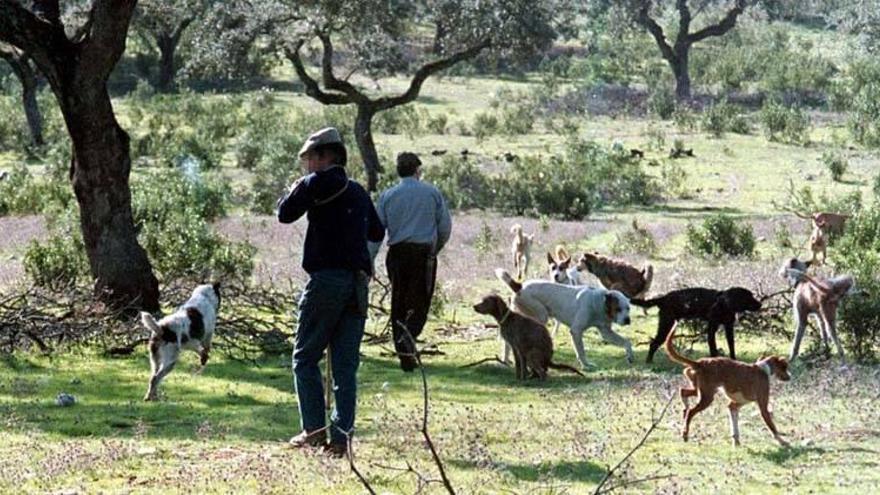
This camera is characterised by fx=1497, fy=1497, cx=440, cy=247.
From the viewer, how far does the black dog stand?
13.5 metres

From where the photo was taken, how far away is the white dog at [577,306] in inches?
533

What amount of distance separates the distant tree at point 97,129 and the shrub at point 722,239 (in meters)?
9.35

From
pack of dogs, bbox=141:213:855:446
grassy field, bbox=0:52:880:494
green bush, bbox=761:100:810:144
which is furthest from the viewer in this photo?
green bush, bbox=761:100:810:144

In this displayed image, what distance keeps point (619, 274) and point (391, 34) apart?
17.7m

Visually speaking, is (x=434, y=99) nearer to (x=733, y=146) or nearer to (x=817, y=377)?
(x=733, y=146)

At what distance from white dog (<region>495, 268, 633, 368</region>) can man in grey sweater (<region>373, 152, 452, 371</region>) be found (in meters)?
0.84

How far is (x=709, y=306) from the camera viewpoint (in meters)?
13.5

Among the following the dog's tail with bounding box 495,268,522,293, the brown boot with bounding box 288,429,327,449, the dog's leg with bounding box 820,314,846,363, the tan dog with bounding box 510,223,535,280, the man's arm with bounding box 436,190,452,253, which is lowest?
the tan dog with bounding box 510,223,535,280

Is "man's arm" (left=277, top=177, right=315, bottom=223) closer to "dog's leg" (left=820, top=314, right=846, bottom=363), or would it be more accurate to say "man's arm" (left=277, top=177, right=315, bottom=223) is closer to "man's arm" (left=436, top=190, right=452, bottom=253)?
"man's arm" (left=436, top=190, right=452, bottom=253)

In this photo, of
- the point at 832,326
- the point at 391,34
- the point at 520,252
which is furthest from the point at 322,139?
the point at 391,34

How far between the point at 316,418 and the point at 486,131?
33016 millimetres

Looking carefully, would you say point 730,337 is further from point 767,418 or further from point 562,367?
point 767,418

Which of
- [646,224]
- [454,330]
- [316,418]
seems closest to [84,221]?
[454,330]

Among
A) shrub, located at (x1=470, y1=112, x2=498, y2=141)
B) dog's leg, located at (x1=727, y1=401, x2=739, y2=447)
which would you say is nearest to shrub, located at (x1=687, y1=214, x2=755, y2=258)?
dog's leg, located at (x1=727, y1=401, x2=739, y2=447)
